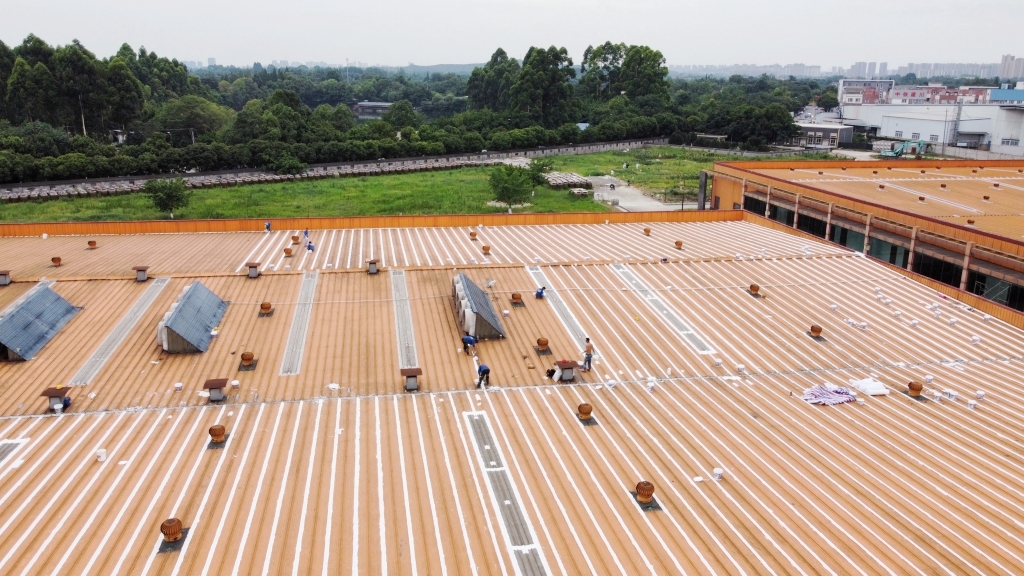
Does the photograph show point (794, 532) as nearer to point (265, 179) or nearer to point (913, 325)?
point (913, 325)

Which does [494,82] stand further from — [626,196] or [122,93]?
[626,196]

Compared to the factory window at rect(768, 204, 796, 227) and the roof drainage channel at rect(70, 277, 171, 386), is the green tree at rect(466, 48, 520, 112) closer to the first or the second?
the factory window at rect(768, 204, 796, 227)

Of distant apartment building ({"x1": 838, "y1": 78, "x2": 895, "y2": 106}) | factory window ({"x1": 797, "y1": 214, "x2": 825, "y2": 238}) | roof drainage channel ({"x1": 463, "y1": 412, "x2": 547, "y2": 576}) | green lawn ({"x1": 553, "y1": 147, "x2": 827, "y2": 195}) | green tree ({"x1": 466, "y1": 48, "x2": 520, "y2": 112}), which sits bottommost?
roof drainage channel ({"x1": 463, "y1": 412, "x2": 547, "y2": 576})

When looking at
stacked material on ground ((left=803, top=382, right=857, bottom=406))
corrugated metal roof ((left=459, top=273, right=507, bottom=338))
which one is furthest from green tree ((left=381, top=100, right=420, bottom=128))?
stacked material on ground ((left=803, top=382, right=857, bottom=406))

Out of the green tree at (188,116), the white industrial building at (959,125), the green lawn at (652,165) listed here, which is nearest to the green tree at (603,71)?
the green lawn at (652,165)

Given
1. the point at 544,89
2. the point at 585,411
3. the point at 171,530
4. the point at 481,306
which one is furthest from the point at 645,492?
the point at 544,89
